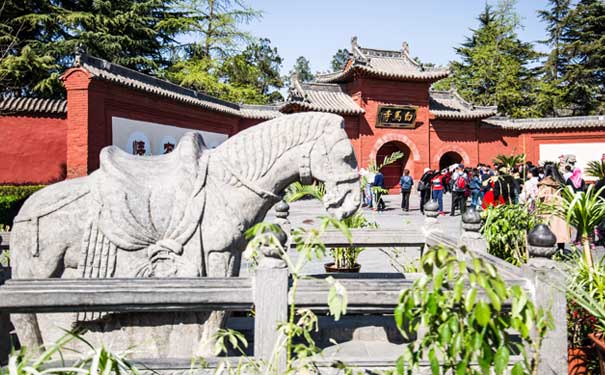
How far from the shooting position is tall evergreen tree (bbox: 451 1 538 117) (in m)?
26.3

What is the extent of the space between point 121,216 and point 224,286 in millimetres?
699

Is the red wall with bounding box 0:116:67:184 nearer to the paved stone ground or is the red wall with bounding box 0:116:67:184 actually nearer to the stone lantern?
the paved stone ground

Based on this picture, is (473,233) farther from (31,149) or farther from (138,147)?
(31,149)

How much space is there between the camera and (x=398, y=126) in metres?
20.1

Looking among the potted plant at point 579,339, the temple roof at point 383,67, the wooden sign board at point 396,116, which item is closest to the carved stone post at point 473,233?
the potted plant at point 579,339

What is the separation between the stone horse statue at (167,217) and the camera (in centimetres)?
219

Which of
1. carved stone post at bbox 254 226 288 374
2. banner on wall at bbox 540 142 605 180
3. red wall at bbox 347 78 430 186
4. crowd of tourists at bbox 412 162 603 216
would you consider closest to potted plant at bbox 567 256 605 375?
carved stone post at bbox 254 226 288 374

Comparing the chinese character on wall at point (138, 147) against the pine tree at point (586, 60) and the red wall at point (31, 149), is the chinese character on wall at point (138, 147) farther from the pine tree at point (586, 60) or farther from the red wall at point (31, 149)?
the pine tree at point (586, 60)

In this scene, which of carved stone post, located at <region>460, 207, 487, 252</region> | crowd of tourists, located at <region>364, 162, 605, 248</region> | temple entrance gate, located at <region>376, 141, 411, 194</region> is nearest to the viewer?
carved stone post, located at <region>460, 207, 487, 252</region>

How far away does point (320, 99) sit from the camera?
19281 mm

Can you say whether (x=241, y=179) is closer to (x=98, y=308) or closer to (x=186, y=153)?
(x=186, y=153)

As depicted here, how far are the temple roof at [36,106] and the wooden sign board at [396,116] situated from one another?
12.7 metres

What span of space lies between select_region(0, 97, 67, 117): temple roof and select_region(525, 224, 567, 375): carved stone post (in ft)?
41.2

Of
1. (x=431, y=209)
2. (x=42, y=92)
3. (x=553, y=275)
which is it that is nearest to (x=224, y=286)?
(x=553, y=275)
